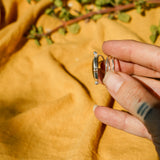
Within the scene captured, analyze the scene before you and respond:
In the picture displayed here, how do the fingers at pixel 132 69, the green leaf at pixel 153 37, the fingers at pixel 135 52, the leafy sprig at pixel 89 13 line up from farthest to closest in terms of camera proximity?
the leafy sprig at pixel 89 13
the green leaf at pixel 153 37
the fingers at pixel 132 69
the fingers at pixel 135 52

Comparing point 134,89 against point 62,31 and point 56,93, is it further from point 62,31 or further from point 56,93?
point 62,31

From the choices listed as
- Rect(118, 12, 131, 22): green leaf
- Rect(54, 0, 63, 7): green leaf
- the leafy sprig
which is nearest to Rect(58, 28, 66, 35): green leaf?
the leafy sprig

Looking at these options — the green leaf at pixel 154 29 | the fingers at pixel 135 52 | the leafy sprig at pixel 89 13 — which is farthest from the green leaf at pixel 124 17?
the fingers at pixel 135 52

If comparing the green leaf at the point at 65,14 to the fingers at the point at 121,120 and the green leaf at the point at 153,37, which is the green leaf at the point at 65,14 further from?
the fingers at the point at 121,120

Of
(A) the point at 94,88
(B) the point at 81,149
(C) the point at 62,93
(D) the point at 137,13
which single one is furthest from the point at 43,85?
(D) the point at 137,13

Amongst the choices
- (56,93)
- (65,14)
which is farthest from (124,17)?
(56,93)

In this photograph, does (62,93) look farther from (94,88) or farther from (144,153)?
(144,153)
